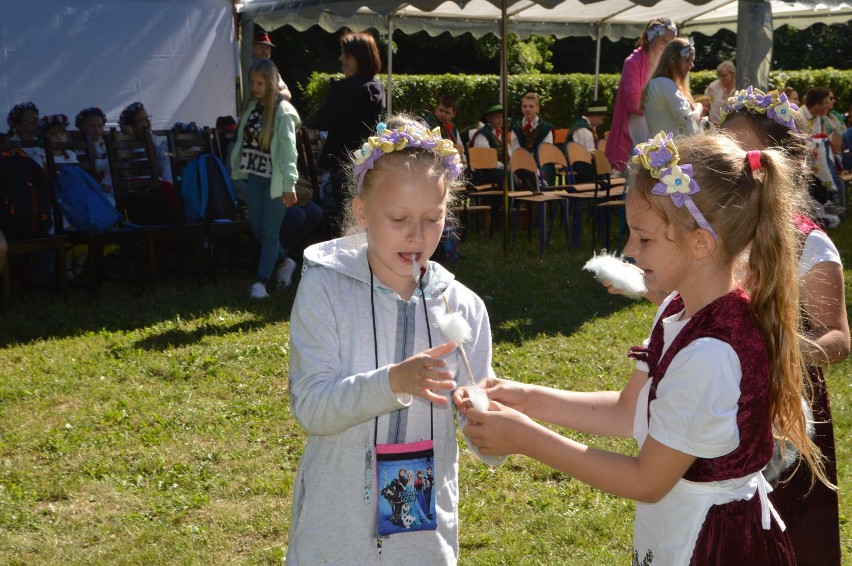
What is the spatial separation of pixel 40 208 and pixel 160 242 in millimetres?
1045

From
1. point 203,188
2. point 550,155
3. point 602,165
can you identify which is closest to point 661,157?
point 203,188

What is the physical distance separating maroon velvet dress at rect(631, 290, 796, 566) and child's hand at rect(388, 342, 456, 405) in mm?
474

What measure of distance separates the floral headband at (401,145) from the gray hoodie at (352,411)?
22 cm

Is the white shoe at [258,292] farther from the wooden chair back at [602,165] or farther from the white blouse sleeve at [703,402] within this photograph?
the white blouse sleeve at [703,402]

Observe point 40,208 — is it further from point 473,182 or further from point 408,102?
point 408,102

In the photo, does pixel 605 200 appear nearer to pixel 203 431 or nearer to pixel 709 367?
pixel 203 431

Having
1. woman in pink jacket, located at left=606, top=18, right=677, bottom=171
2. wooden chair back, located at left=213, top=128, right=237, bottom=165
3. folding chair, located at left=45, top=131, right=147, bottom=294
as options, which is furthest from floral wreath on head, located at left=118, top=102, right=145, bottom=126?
woman in pink jacket, located at left=606, top=18, right=677, bottom=171

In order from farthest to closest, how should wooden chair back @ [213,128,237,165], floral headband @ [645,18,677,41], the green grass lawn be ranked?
wooden chair back @ [213,128,237,165]
floral headband @ [645,18,677,41]
the green grass lawn

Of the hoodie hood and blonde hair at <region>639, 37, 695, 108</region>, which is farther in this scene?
blonde hair at <region>639, 37, 695, 108</region>

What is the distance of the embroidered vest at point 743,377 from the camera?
1.89 meters

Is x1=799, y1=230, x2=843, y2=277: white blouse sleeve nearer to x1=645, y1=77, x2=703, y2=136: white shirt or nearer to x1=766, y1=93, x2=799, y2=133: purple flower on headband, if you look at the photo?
x1=766, y1=93, x2=799, y2=133: purple flower on headband

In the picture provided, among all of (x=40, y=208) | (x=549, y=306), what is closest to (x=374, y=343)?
(x=549, y=306)

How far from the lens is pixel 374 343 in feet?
7.11

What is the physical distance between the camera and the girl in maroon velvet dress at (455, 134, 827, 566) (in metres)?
1.88
